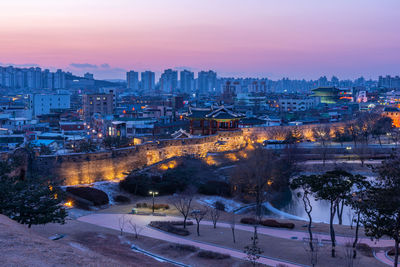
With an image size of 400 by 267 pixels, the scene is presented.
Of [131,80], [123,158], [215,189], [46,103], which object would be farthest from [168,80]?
[215,189]

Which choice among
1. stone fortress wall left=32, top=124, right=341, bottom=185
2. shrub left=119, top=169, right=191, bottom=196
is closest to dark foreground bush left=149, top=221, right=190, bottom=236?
shrub left=119, top=169, right=191, bottom=196

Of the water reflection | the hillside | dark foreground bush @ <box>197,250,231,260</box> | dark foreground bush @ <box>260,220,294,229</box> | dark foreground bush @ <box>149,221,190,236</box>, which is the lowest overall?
the water reflection

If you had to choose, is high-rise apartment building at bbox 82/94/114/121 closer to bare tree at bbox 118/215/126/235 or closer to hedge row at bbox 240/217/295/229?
bare tree at bbox 118/215/126/235

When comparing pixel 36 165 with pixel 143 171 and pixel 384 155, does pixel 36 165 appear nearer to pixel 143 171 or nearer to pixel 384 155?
pixel 143 171

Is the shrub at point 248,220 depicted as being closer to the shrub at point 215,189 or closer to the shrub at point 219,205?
the shrub at point 219,205

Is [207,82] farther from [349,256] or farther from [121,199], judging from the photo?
[349,256]

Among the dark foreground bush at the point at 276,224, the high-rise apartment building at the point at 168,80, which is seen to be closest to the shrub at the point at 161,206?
the dark foreground bush at the point at 276,224
